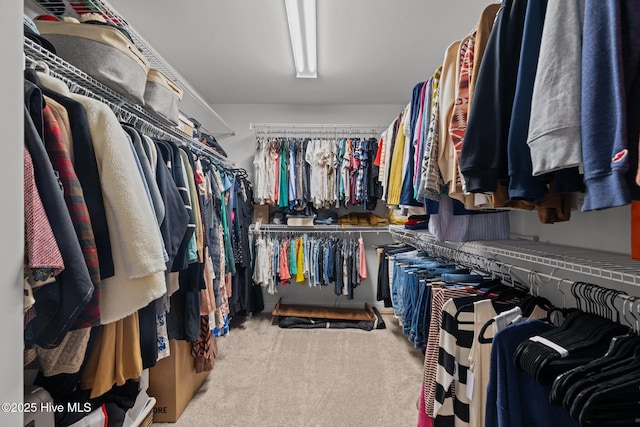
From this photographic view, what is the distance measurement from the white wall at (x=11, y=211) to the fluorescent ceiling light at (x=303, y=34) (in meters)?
1.68

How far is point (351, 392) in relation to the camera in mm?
2123

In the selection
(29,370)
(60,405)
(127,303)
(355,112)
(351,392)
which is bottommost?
(351,392)

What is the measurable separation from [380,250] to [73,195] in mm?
2625

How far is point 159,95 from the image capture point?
1.63m

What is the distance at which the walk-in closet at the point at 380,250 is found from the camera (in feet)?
2.05

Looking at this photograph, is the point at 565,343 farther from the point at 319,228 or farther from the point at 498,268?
the point at 319,228

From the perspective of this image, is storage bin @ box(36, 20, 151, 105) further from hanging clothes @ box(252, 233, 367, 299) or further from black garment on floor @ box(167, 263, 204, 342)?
hanging clothes @ box(252, 233, 367, 299)

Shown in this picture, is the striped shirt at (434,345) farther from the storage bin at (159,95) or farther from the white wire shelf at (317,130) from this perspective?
the white wire shelf at (317,130)

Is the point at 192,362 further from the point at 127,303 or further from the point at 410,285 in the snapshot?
the point at 410,285

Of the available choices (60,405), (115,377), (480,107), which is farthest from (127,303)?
(480,107)

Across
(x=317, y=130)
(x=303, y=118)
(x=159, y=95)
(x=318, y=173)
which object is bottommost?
(x=318, y=173)

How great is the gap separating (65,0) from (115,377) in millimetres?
1630

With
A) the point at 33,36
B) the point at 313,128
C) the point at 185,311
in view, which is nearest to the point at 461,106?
the point at 33,36

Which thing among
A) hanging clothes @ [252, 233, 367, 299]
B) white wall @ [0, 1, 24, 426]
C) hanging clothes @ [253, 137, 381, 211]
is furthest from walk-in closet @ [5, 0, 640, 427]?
hanging clothes @ [253, 137, 381, 211]
